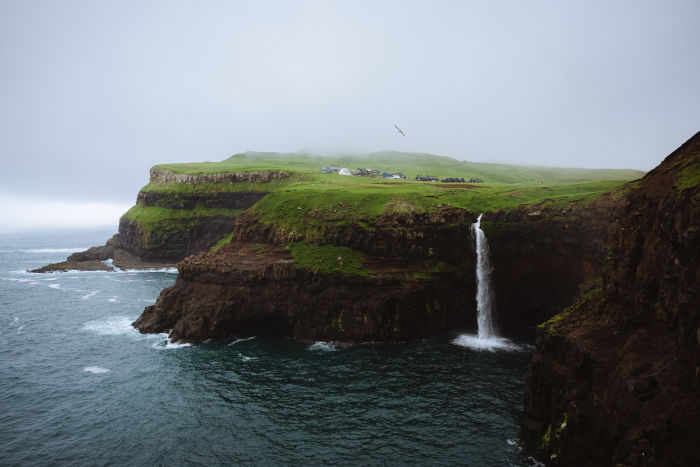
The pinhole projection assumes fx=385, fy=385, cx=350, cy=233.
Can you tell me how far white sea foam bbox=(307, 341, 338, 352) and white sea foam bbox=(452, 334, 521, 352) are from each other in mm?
15091

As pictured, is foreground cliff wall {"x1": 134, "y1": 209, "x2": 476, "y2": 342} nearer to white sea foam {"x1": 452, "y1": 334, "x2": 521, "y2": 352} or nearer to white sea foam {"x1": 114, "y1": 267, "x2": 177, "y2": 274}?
white sea foam {"x1": 452, "y1": 334, "x2": 521, "y2": 352}

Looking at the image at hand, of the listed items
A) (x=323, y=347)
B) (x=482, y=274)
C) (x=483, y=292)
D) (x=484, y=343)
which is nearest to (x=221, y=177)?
(x=323, y=347)

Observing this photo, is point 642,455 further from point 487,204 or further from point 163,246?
point 163,246

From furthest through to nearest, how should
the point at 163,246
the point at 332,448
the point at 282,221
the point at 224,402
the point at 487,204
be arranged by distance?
the point at 163,246 → the point at 282,221 → the point at 487,204 → the point at 224,402 → the point at 332,448

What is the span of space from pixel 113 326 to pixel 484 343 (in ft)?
177

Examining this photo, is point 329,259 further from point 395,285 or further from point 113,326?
point 113,326

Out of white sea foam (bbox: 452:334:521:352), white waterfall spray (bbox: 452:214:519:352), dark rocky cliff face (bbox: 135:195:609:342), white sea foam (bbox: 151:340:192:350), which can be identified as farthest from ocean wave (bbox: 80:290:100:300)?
white waterfall spray (bbox: 452:214:519:352)

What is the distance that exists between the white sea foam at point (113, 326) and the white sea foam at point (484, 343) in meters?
45.1

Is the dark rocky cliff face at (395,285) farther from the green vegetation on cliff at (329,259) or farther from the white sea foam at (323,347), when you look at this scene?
the white sea foam at (323,347)

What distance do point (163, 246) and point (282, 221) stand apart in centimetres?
5981

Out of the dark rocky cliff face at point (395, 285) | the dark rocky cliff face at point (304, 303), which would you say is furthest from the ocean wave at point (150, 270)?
the dark rocky cliff face at point (395, 285)

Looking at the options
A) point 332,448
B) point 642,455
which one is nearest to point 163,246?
point 332,448

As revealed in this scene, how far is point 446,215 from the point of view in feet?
181

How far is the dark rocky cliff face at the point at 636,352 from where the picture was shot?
18.1 meters
